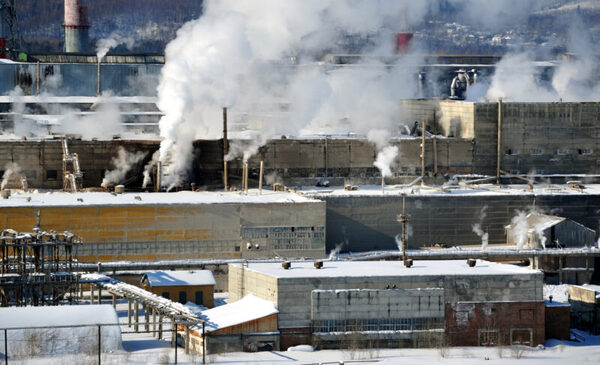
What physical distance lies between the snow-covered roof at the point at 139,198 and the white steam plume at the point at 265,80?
11.4ft

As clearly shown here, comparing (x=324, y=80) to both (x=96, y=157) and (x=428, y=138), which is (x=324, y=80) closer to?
(x=428, y=138)

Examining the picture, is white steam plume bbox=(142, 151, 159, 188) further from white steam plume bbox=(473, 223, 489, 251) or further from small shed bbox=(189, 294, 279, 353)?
small shed bbox=(189, 294, 279, 353)

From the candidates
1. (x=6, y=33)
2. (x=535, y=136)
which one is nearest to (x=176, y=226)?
(x=535, y=136)

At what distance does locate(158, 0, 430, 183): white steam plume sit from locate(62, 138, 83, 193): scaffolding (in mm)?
3822

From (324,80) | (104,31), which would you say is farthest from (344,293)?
(104,31)

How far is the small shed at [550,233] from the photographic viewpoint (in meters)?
64.2

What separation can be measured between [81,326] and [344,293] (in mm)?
8427

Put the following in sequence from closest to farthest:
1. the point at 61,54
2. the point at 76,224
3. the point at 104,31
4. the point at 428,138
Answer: the point at 76,224, the point at 428,138, the point at 61,54, the point at 104,31

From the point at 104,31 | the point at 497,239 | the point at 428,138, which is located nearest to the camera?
the point at 497,239

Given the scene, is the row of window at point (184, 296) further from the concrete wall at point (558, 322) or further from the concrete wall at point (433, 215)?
the concrete wall at point (558, 322)

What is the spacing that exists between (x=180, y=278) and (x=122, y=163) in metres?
14.6

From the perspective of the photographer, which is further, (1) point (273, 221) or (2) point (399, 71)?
(2) point (399, 71)

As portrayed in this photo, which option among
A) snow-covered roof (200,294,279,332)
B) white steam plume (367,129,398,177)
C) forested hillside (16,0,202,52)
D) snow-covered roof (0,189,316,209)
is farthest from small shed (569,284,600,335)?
forested hillside (16,0,202,52)

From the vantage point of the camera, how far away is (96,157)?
68500mm
